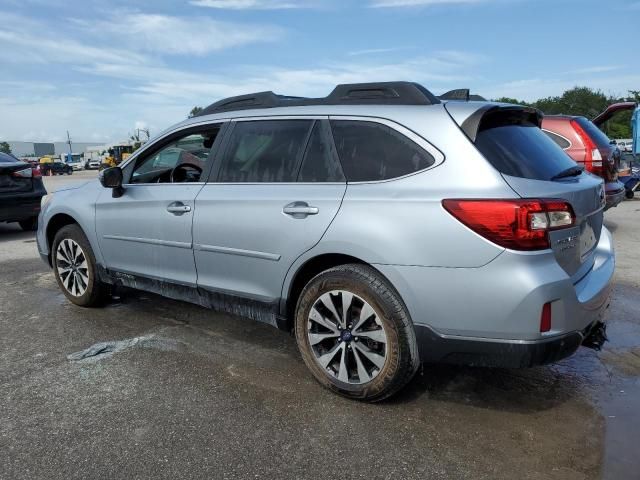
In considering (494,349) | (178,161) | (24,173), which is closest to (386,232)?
(494,349)

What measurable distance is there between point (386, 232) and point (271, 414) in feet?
3.92

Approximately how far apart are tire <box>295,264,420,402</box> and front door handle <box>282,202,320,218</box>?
35 cm

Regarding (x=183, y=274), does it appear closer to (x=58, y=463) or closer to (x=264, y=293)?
(x=264, y=293)

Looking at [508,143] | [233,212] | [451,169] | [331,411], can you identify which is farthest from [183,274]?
[508,143]

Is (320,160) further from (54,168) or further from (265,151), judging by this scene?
(54,168)

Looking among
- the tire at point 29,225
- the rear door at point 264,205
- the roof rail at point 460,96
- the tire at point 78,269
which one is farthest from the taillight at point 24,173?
the roof rail at point 460,96

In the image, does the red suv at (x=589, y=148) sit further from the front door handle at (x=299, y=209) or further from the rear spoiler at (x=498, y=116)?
the front door handle at (x=299, y=209)

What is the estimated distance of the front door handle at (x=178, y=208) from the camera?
3.81 meters

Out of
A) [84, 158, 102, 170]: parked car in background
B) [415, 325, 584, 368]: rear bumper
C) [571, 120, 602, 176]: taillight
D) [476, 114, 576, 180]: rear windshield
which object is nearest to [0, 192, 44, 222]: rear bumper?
[415, 325, 584, 368]: rear bumper

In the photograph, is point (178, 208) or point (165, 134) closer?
point (178, 208)

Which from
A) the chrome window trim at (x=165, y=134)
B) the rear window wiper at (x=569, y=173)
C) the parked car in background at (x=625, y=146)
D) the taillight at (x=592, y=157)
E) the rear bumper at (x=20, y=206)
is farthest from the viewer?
the parked car in background at (x=625, y=146)

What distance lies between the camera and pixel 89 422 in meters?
2.95

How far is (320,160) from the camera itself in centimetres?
328

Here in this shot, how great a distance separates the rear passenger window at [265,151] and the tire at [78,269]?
1.83m
